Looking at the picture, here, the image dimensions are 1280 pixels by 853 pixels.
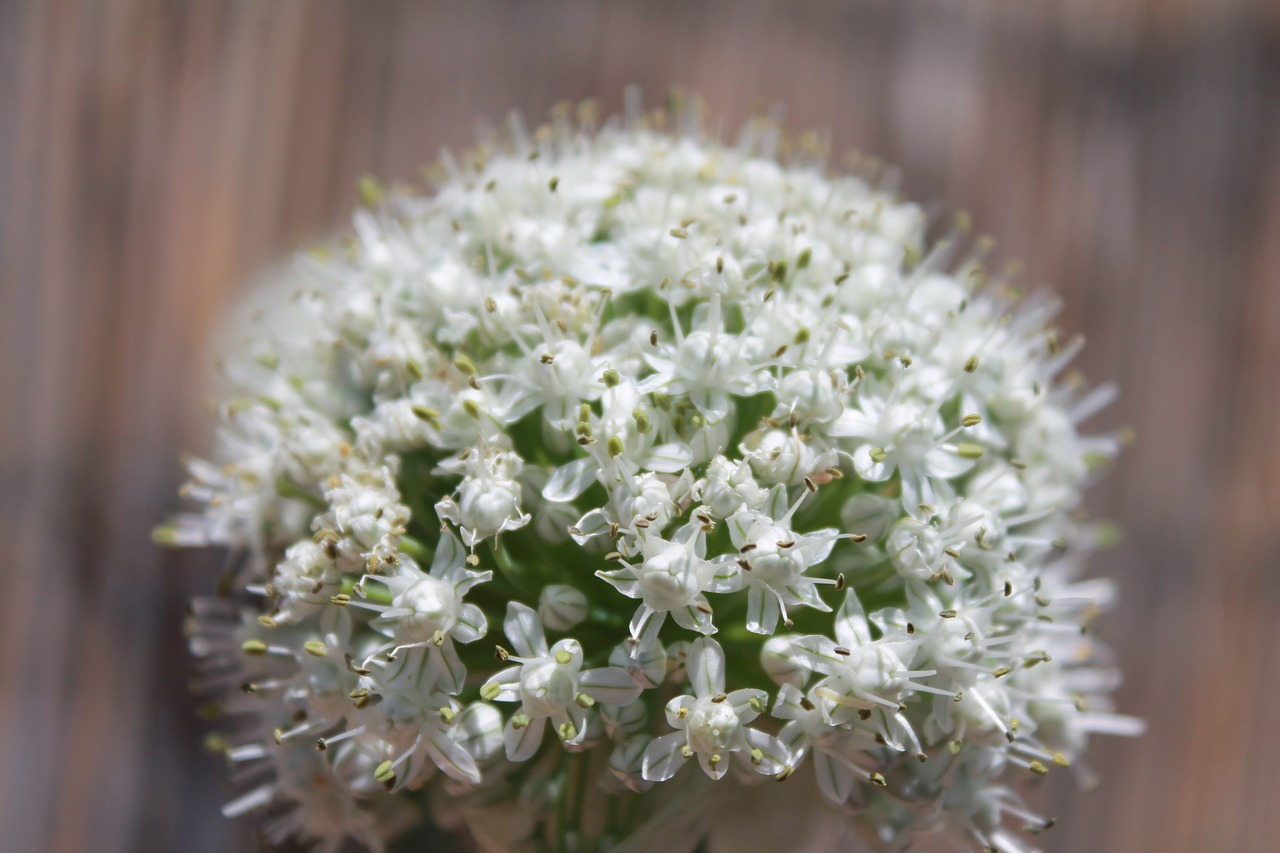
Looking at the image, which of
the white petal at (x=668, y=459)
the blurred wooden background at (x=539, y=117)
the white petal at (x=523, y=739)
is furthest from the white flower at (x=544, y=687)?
the blurred wooden background at (x=539, y=117)

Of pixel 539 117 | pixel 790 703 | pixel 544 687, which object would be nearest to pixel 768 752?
pixel 790 703

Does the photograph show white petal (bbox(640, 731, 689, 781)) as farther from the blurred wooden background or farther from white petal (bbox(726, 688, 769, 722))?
the blurred wooden background

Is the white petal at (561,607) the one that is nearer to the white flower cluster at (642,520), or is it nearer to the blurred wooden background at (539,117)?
the white flower cluster at (642,520)

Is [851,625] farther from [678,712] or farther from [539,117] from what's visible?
[539,117]

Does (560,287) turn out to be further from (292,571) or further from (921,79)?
(921,79)

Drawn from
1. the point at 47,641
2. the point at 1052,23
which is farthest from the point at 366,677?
the point at 1052,23
